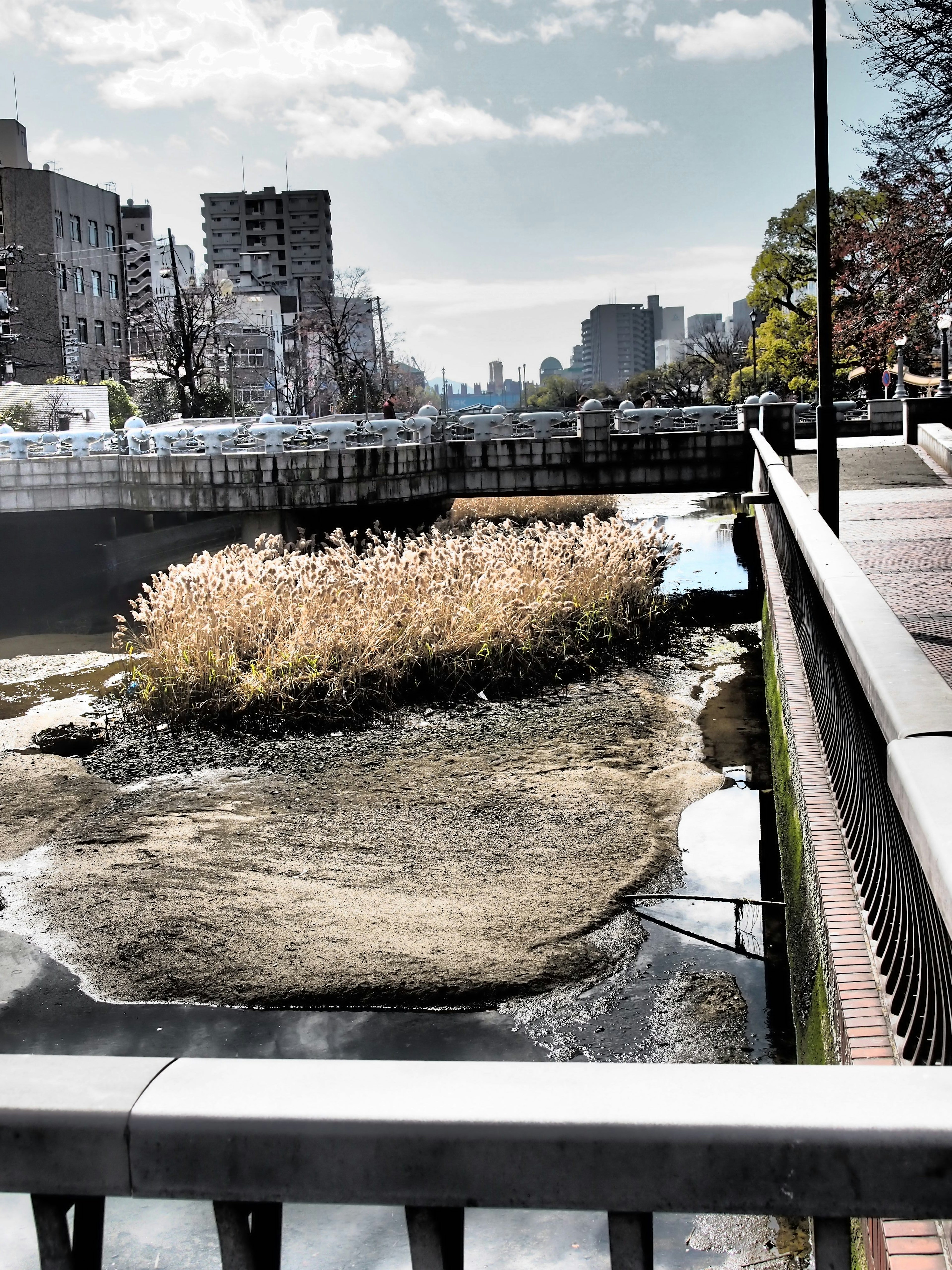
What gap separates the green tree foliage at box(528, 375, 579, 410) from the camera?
114 metres

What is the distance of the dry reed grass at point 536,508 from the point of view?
36.6 meters

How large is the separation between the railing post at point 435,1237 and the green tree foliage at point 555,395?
107816mm

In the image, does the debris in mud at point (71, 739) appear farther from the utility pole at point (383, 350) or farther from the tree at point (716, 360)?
the tree at point (716, 360)

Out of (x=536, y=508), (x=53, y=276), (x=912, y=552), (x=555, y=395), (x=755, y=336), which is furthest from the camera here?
(x=555, y=395)

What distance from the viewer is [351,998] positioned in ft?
24.0

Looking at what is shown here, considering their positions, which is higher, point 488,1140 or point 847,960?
point 488,1140

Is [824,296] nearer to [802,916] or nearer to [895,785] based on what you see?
[802,916]

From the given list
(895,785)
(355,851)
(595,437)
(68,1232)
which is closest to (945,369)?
(595,437)

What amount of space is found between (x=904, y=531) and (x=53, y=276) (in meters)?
50.1

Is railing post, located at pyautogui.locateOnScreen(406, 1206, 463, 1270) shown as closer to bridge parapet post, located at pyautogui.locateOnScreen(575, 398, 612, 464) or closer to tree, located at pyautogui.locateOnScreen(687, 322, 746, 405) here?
bridge parapet post, located at pyautogui.locateOnScreen(575, 398, 612, 464)

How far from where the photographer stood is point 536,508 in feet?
123

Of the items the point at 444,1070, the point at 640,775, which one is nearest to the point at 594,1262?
the point at 444,1070

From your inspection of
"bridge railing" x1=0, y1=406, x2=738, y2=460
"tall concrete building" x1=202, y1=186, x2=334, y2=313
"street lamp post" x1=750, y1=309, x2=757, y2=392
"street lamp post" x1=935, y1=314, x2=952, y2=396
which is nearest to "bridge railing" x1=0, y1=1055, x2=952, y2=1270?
"bridge railing" x1=0, y1=406, x2=738, y2=460

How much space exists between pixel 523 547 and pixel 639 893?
1082 centimetres
